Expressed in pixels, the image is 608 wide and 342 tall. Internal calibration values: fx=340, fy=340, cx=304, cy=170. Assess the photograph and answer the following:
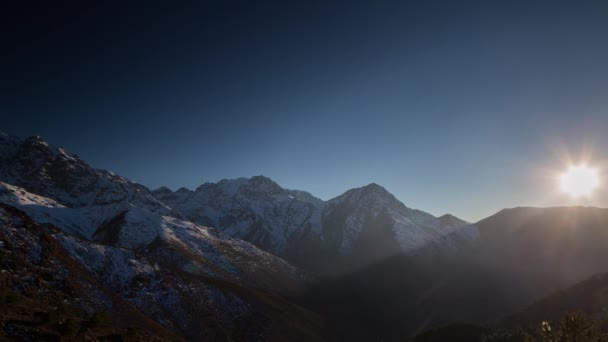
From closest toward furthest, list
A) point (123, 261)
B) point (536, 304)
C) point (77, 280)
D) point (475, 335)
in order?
1. point (77, 280)
2. point (475, 335)
3. point (123, 261)
4. point (536, 304)

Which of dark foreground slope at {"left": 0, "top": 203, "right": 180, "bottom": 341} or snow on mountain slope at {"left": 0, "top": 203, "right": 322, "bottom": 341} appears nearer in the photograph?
dark foreground slope at {"left": 0, "top": 203, "right": 180, "bottom": 341}

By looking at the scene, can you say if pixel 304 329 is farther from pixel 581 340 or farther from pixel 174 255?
pixel 581 340

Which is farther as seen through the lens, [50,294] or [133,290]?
[133,290]

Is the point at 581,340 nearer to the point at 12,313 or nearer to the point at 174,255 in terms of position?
the point at 12,313

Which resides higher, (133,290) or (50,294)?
(50,294)

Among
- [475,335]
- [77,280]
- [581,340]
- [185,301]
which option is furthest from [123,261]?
[581,340]

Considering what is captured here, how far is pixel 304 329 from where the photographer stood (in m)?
146

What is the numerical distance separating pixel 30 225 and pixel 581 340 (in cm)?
12879

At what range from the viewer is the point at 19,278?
72062 mm

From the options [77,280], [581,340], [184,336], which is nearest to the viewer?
[581,340]

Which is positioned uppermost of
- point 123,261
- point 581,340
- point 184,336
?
point 581,340

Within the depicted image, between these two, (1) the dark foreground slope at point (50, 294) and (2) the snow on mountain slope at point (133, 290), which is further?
(2) the snow on mountain slope at point (133, 290)

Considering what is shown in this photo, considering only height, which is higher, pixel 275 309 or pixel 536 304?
pixel 536 304

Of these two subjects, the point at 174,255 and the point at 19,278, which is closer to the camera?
the point at 19,278
